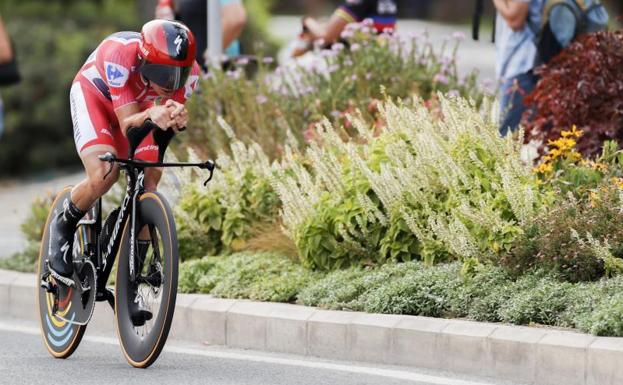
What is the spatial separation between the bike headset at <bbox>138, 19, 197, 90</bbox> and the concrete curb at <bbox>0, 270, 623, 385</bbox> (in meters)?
1.48

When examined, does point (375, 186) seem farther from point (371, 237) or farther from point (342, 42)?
point (342, 42)

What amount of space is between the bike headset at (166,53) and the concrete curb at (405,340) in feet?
4.86

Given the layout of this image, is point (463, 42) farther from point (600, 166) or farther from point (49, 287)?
point (49, 287)

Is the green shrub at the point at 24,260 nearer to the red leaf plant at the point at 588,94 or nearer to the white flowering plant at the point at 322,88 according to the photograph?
the white flowering plant at the point at 322,88

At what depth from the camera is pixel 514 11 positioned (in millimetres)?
10883

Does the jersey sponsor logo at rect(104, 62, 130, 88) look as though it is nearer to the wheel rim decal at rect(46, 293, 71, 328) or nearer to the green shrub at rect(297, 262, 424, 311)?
the wheel rim decal at rect(46, 293, 71, 328)

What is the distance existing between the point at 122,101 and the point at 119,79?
10cm

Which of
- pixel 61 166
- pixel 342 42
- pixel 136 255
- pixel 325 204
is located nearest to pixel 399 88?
pixel 342 42

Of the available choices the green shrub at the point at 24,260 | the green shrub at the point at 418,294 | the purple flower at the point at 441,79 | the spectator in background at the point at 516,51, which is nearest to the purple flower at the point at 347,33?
the purple flower at the point at 441,79

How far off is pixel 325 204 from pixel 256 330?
1.07 meters

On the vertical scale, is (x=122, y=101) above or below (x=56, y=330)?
above

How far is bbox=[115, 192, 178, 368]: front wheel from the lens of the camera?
22.5ft

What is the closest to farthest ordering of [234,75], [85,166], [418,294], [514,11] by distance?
[85,166] → [418,294] → [514,11] → [234,75]

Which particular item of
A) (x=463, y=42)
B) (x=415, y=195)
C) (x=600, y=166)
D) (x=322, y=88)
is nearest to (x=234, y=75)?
(x=322, y=88)
